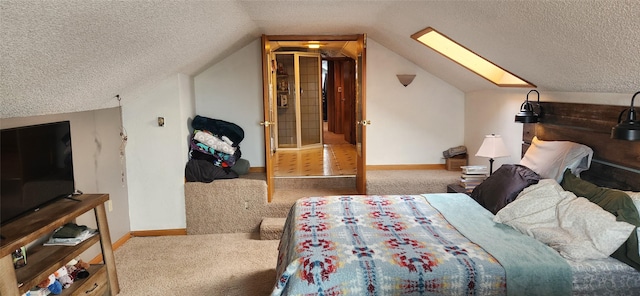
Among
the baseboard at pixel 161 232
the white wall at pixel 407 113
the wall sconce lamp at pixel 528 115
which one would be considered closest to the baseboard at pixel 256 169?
the baseboard at pixel 161 232

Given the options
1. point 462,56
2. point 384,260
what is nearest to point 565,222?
point 384,260

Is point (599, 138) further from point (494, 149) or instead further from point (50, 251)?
point (50, 251)

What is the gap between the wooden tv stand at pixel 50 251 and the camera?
221 centimetres

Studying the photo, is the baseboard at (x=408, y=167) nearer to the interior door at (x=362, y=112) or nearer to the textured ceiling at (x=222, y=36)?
the interior door at (x=362, y=112)

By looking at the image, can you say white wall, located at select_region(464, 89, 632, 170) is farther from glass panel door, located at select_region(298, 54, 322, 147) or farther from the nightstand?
glass panel door, located at select_region(298, 54, 322, 147)

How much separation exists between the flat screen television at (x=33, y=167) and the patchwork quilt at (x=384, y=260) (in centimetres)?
155

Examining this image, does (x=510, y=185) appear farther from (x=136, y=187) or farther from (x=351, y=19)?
(x=136, y=187)

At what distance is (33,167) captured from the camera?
8.89 feet

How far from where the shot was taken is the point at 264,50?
4707 mm

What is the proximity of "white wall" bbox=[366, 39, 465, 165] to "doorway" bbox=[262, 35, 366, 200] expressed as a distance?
0.27m

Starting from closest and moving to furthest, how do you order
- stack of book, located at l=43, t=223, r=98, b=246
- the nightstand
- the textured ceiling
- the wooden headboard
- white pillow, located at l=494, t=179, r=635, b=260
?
the textured ceiling
white pillow, located at l=494, t=179, r=635, b=260
the wooden headboard
stack of book, located at l=43, t=223, r=98, b=246
the nightstand

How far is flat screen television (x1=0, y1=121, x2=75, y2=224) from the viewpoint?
246 cm

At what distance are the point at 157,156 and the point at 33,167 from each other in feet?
5.85

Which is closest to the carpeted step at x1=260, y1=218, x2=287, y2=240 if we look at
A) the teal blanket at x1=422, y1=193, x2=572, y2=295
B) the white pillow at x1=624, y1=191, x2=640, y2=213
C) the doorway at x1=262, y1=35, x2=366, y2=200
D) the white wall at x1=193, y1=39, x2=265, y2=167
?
the doorway at x1=262, y1=35, x2=366, y2=200
